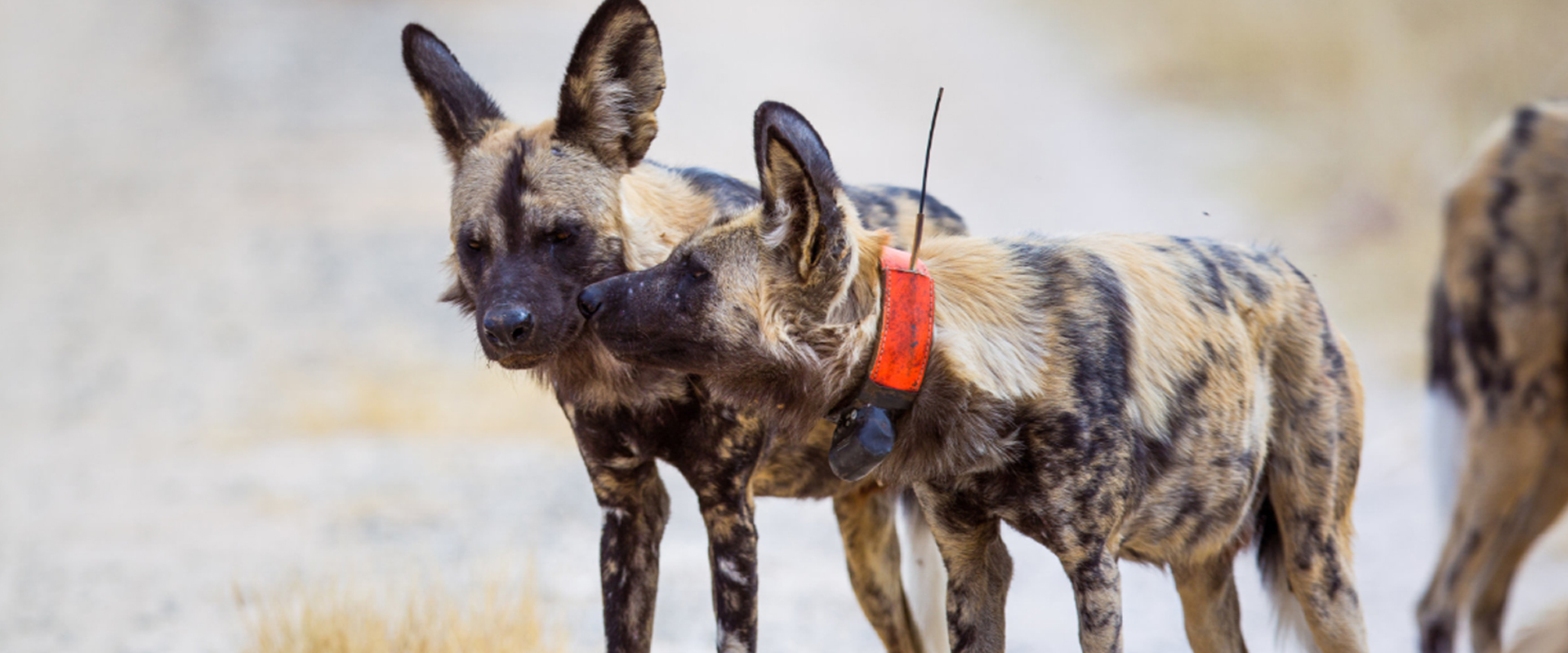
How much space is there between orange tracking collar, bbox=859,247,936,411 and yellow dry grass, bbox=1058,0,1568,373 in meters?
5.04

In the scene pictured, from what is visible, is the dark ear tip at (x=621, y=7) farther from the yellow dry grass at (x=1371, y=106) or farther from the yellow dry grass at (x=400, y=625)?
the yellow dry grass at (x=1371, y=106)

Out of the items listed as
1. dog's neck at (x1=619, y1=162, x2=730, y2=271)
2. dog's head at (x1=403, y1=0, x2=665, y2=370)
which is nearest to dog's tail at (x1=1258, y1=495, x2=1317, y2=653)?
dog's neck at (x1=619, y1=162, x2=730, y2=271)

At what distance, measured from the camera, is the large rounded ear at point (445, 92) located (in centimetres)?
346

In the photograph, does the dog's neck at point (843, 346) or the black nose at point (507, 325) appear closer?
the dog's neck at point (843, 346)

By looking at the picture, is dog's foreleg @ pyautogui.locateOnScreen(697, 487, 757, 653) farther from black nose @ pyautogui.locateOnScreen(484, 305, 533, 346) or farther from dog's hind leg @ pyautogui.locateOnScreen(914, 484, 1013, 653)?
black nose @ pyautogui.locateOnScreen(484, 305, 533, 346)

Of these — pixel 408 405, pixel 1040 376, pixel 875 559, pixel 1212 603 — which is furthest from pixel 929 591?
pixel 408 405

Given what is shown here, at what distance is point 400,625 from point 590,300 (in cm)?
189

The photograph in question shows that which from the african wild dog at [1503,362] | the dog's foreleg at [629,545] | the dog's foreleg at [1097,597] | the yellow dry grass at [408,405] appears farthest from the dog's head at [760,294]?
the yellow dry grass at [408,405]

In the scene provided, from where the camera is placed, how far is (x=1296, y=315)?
139 inches

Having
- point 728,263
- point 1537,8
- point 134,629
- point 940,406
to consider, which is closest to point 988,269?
point 940,406

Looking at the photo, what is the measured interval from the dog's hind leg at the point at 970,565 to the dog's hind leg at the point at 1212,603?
0.80m

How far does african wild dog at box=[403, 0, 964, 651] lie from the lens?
126 inches

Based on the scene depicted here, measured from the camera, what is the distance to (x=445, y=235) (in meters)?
13.4

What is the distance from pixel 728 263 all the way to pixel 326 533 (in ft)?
16.9
